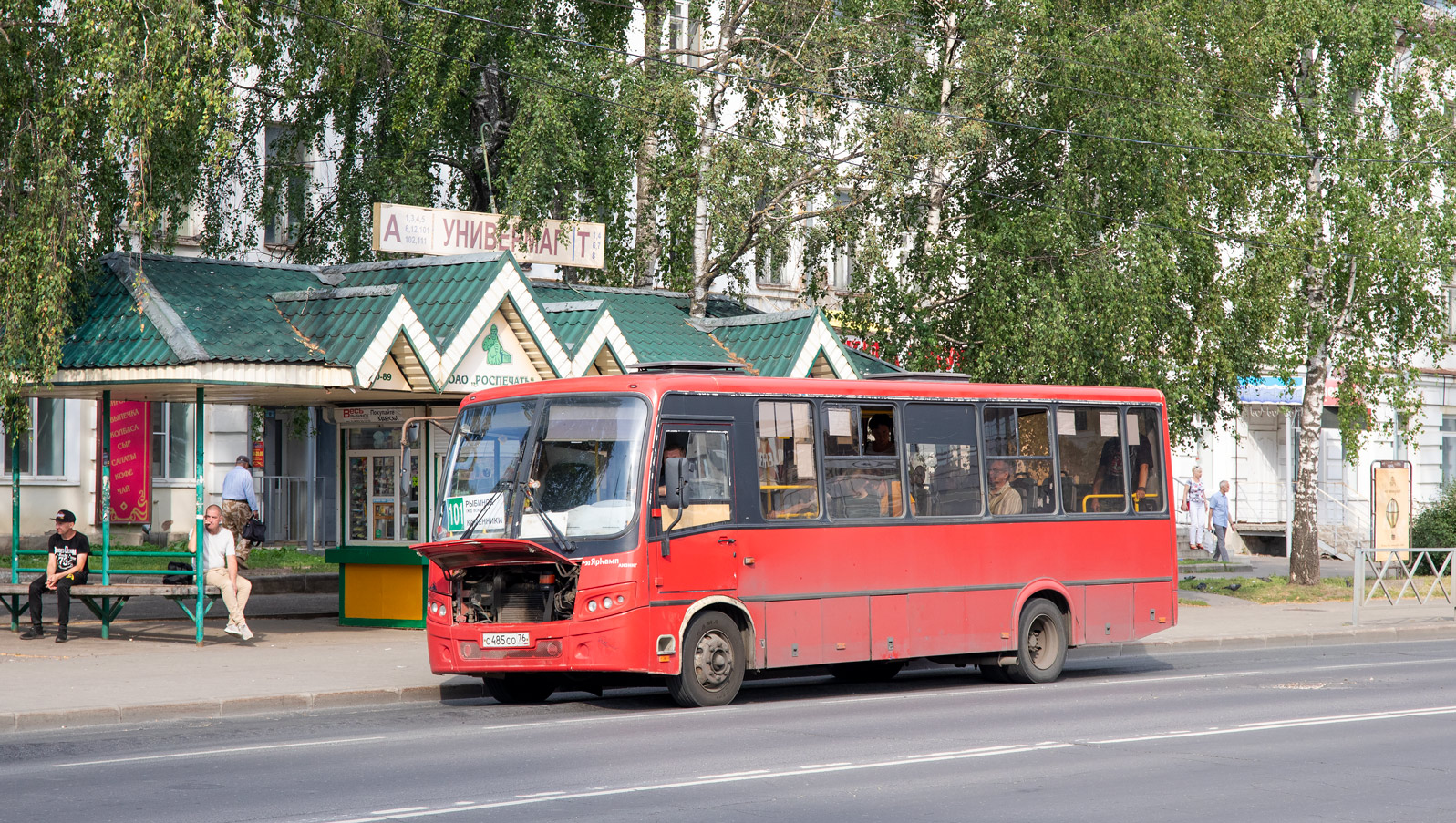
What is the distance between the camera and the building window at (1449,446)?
154ft

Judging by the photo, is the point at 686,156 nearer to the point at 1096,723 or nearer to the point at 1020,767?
the point at 1096,723

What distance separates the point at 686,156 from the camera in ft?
77.4

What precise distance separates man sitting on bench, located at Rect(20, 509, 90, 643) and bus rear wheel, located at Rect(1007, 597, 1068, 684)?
1014 centimetres

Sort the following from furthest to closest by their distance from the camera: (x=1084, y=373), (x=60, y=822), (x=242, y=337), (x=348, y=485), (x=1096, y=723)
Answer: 1. (x=1084, y=373)
2. (x=348, y=485)
3. (x=242, y=337)
4. (x=1096, y=723)
5. (x=60, y=822)

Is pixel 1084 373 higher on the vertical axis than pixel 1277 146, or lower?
lower

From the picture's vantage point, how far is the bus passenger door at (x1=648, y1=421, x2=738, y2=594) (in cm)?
1339

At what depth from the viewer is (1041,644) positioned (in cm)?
1648

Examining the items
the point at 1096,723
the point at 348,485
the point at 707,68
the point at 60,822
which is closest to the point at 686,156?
the point at 707,68

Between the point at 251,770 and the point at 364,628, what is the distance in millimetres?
10377

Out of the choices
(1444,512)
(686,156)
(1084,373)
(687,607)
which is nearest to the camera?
(687,607)

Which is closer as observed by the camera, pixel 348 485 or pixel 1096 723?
pixel 1096 723

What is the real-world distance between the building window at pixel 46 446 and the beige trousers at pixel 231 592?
15.2m

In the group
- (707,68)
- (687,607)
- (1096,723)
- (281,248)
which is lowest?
(1096,723)

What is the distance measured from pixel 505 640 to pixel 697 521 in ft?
6.11
